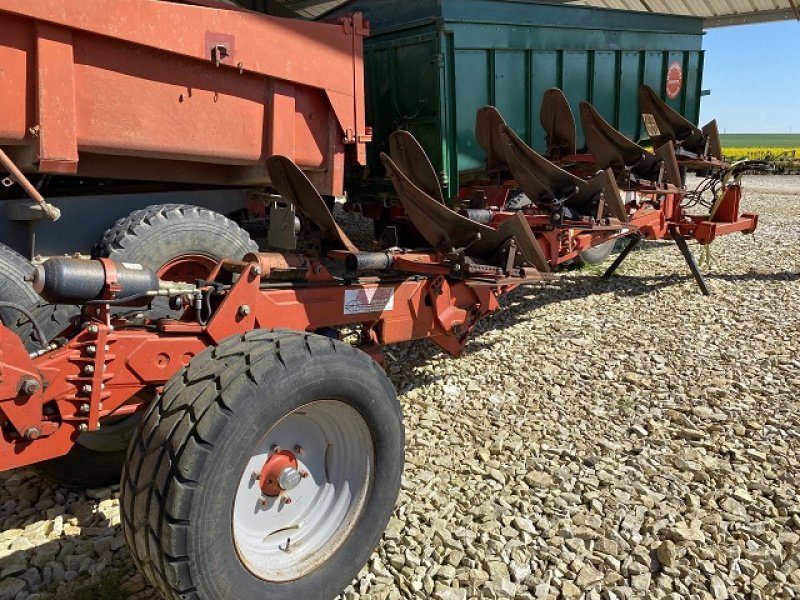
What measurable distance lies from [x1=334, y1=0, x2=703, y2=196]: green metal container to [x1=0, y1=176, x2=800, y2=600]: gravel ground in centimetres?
220

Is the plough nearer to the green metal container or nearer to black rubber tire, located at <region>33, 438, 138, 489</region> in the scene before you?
the green metal container

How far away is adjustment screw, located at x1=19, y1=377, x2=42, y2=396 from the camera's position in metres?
1.94

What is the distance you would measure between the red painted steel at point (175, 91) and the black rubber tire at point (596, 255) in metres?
3.06

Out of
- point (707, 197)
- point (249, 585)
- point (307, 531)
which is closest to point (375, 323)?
point (307, 531)

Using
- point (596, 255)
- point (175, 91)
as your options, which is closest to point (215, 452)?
point (175, 91)

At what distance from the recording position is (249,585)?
6.63ft

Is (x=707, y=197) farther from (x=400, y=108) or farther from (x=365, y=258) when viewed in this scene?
(x=365, y=258)

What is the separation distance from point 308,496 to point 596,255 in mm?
5734

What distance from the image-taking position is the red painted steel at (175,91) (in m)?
3.66

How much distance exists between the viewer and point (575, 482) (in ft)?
9.81

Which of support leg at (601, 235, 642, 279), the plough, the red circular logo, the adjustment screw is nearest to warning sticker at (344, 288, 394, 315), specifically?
the plough

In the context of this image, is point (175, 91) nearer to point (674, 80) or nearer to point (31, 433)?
point (31, 433)

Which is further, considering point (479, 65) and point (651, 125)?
point (651, 125)

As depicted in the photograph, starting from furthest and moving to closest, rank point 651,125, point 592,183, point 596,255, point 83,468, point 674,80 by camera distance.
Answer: point 674,80, point 596,255, point 651,125, point 592,183, point 83,468
